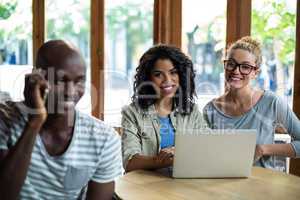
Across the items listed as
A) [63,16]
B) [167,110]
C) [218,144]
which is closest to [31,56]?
[63,16]

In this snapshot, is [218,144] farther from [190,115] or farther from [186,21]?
[186,21]

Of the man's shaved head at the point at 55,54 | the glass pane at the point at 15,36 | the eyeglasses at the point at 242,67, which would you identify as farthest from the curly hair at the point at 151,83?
the glass pane at the point at 15,36

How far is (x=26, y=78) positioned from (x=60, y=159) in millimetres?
271

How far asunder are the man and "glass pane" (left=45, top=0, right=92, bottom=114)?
2.53 metres

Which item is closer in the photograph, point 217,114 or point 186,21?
point 217,114

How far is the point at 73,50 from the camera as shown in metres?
1.25

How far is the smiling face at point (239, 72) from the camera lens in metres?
2.26

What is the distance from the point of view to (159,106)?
2.13 m

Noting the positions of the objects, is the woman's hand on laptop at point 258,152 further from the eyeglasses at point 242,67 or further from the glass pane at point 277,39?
the glass pane at point 277,39

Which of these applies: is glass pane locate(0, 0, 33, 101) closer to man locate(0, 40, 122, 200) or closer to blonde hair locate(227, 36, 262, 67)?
blonde hair locate(227, 36, 262, 67)

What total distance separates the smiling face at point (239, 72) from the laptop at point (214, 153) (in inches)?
25.7

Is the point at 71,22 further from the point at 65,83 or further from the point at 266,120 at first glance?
the point at 65,83

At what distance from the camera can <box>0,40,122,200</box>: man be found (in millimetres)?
1166

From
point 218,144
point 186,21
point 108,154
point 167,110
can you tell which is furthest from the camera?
point 186,21
